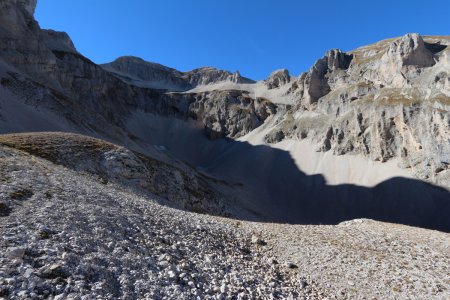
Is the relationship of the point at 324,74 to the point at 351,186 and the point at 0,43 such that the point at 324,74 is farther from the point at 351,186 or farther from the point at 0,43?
the point at 0,43

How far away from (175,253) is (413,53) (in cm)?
14349

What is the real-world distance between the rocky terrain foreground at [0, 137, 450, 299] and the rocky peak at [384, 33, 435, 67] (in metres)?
127

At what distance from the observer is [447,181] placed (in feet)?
338

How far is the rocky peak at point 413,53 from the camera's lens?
443 feet

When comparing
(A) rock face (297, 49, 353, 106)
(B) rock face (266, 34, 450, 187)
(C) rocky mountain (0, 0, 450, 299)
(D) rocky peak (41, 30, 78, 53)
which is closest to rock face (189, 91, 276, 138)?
(C) rocky mountain (0, 0, 450, 299)

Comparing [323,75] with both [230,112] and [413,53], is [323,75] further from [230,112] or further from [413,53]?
[230,112]

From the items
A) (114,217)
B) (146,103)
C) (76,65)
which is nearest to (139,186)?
(114,217)

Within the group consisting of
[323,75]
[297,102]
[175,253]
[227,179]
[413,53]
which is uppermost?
[413,53]

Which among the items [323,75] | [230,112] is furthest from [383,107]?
[230,112]

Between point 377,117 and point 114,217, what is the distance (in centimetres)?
12052

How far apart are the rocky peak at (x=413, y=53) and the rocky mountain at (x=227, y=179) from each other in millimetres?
506

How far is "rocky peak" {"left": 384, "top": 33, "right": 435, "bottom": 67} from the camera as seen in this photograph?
13500 cm

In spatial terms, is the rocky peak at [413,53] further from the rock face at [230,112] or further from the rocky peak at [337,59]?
the rock face at [230,112]

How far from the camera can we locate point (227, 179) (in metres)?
132
